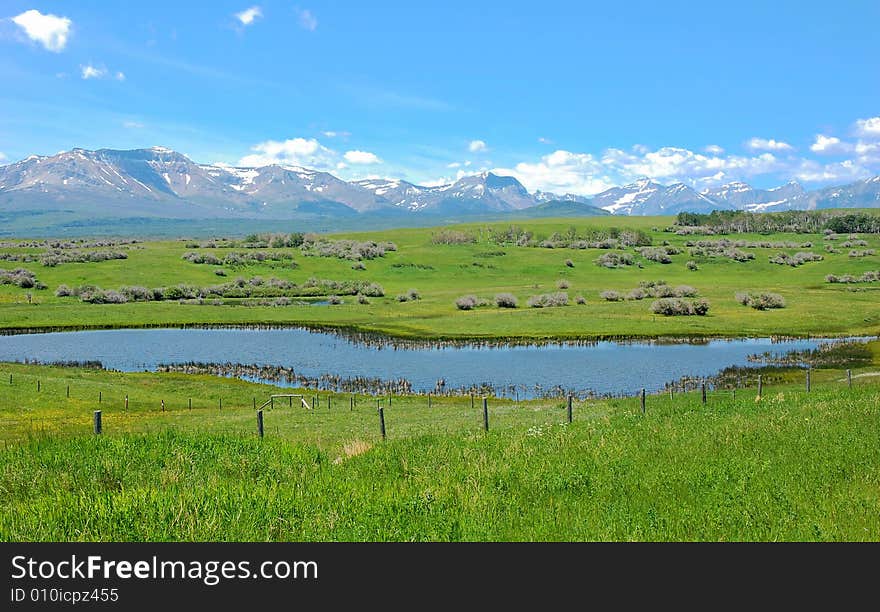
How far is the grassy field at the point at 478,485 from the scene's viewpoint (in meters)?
10.1

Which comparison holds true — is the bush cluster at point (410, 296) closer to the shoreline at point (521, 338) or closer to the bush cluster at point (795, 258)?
the shoreline at point (521, 338)

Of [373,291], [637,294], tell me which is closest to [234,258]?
[373,291]

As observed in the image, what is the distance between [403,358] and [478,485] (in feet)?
208

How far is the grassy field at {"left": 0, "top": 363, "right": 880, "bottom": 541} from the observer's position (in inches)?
399

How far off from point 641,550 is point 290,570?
170 inches

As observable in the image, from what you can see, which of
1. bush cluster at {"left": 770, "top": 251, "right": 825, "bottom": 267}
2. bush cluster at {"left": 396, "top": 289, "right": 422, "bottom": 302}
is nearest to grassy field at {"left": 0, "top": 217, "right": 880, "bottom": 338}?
bush cluster at {"left": 396, "top": 289, "right": 422, "bottom": 302}

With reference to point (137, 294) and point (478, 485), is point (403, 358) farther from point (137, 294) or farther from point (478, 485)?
point (137, 294)

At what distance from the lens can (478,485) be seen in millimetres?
12859

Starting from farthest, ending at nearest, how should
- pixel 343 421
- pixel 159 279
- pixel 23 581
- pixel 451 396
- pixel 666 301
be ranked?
pixel 159 279, pixel 666 301, pixel 451 396, pixel 343 421, pixel 23 581

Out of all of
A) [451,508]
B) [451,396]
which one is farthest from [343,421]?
[451,508]

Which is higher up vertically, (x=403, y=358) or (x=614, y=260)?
(x=614, y=260)

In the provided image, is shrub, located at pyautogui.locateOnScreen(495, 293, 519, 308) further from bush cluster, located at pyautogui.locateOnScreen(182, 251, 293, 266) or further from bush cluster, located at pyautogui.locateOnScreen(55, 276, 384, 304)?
bush cluster, located at pyautogui.locateOnScreen(182, 251, 293, 266)

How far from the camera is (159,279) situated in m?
151

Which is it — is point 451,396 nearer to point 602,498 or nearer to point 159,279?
Answer: point 602,498
